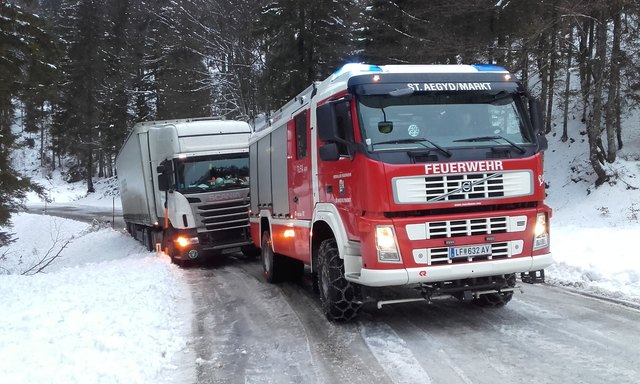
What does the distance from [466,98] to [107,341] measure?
187 inches

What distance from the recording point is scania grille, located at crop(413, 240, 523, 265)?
538 centimetres

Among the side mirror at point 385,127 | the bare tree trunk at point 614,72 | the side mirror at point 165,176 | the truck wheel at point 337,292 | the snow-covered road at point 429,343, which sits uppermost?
the bare tree trunk at point 614,72

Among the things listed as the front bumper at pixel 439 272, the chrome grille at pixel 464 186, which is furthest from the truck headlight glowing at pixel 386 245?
the chrome grille at pixel 464 186

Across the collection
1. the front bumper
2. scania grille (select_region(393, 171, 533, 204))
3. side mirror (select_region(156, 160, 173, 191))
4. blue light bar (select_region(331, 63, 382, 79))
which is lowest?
the front bumper

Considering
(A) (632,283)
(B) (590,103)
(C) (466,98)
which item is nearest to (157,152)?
(C) (466,98)

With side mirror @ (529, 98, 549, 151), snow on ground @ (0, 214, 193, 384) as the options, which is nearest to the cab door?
snow on ground @ (0, 214, 193, 384)

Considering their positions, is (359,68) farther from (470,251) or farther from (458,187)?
(470,251)

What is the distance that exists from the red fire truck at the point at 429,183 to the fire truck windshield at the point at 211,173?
6.69m

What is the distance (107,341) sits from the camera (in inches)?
213

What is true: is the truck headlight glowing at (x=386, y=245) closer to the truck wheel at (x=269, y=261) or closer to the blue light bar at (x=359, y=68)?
the blue light bar at (x=359, y=68)

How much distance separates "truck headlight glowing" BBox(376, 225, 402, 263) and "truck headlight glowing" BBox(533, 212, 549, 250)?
1650 mm

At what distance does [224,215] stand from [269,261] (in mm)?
3257

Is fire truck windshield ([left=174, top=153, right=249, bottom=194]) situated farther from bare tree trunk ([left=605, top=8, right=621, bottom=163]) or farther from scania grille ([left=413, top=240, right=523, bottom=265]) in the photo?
bare tree trunk ([left=605, top=8, right=621, bottom=163])

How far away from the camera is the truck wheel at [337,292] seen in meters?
6.02
